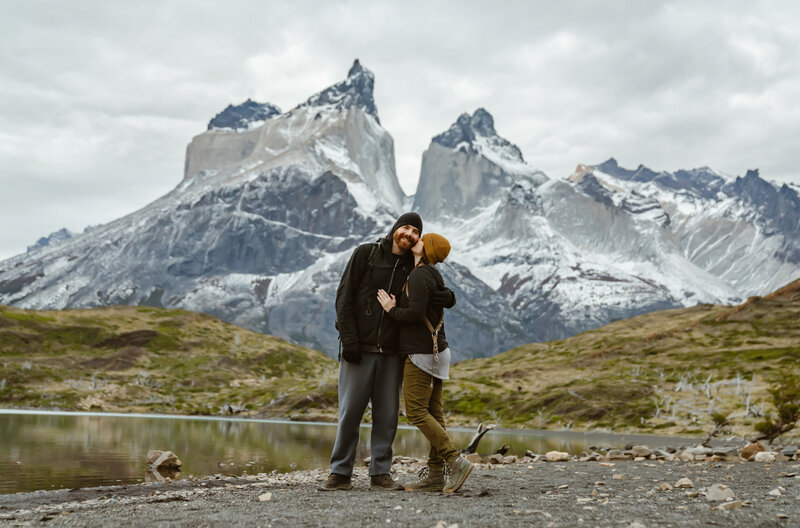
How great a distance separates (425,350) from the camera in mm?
12820

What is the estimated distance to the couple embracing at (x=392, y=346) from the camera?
12.7 meters

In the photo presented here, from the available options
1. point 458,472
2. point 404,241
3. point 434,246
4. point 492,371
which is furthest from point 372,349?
point 492,371

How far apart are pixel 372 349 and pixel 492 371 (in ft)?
436

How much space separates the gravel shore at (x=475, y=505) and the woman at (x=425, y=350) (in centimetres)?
79

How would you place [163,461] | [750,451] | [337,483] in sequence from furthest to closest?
1. [163,461]
2. [750,451]
3. [337,483]

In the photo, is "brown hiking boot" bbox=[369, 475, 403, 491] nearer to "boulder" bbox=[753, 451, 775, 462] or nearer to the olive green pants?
the olive green pants

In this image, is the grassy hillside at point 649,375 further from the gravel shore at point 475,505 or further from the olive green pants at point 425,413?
the olive green pants at point 425,413

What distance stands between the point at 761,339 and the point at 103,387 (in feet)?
356

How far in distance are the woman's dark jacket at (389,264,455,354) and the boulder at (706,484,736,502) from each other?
15.2 feet

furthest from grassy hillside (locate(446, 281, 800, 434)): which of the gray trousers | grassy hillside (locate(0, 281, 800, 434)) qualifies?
the gray trousers

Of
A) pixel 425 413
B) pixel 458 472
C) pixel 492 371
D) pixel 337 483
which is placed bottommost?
pixel 492 371

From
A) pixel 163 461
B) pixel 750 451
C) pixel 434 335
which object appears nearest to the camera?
pixel 434 335

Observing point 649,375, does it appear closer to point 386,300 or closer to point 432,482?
point 432,482

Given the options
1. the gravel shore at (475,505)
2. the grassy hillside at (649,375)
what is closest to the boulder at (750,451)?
the gravel shore at (475,505)
